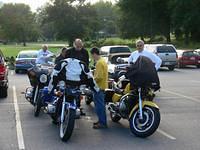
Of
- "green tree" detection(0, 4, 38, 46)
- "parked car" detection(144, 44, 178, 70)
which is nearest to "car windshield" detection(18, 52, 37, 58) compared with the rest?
"parked car" detection(144, 44, 178, 70)

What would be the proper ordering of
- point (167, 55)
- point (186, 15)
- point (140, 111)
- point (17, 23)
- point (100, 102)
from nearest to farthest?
point (140, 111)
point (100, 102)
point (167, 55)
point (186, 15)
point (17, 23)

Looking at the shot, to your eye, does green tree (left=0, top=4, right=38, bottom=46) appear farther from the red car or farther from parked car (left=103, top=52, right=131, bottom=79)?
parked car (left=103, top=52, right=131, bottom=79)

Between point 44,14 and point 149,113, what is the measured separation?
10893cm

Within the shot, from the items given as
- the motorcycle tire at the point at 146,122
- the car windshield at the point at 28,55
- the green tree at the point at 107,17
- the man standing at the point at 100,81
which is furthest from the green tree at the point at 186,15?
the green tree at the point at 107,17

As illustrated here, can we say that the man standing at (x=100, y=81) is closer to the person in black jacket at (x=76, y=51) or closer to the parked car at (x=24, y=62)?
the person in black jacket at (x=76, y=51)

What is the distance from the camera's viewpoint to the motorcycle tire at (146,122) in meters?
8.94

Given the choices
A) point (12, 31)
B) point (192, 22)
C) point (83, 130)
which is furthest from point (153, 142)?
point (12, 31)

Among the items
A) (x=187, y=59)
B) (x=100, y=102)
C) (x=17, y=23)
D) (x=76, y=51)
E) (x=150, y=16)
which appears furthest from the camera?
(x=17, y=23)

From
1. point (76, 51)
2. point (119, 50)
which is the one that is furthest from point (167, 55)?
point (76, 51)

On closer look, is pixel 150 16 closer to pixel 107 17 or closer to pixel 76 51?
pixel 76 51

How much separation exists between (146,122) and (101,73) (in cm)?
139

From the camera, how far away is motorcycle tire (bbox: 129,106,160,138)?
29.3ft

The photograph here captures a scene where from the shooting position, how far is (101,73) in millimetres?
9648

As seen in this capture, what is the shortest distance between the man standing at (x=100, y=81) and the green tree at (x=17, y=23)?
393 feet
